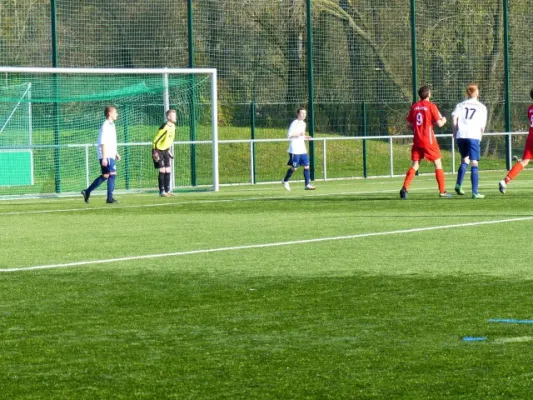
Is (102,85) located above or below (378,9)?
below

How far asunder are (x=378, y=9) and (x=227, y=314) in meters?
29.1

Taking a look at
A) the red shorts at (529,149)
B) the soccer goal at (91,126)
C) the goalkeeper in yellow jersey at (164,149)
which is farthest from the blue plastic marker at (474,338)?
the soccer goal at (91,126)

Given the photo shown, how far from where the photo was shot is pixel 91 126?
91.9ft

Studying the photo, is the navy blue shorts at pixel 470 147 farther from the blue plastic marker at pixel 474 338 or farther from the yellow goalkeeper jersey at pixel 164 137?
the blue plastic marker at pixel 474 338

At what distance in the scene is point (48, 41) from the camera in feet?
98.3

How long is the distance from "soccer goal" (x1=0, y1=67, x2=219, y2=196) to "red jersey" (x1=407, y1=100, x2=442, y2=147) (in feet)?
19.9

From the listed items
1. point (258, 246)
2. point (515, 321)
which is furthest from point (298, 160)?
point (515, 321)

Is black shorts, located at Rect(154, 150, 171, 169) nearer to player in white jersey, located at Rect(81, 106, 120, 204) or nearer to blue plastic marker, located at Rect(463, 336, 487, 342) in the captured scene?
player in white jersey, located at Rect(81, 106, 120, 204)

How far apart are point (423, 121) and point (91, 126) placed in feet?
31.8

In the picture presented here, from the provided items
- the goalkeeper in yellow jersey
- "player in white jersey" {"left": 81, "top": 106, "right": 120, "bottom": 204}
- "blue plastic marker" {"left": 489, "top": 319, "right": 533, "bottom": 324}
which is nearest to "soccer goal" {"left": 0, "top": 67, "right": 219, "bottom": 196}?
the goalkeeper in yellow jersey

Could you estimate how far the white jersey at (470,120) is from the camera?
67.1 ft

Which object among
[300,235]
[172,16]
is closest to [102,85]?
[172,16]

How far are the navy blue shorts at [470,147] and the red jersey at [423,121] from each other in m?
0.49

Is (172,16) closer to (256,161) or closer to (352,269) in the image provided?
(256,161)
